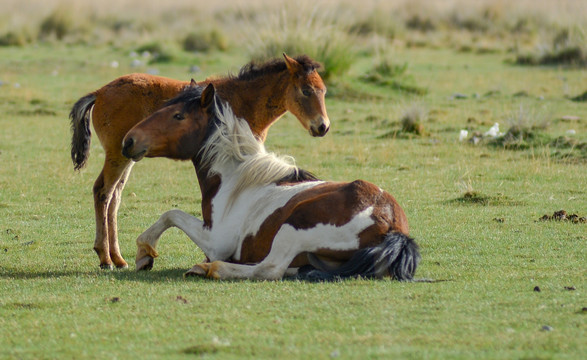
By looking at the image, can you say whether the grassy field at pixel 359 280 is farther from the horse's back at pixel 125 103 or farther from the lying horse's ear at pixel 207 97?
the lying horse's ear at pixel 207 97

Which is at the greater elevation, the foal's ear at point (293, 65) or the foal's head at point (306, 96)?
the foal's ear at point (293, 65)

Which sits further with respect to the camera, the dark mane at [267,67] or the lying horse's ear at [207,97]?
the dark mane at [267,67]

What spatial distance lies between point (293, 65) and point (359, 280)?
10.9ft

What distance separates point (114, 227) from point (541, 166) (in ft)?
23.7

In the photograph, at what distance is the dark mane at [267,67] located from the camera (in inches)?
363

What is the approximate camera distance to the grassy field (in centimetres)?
533

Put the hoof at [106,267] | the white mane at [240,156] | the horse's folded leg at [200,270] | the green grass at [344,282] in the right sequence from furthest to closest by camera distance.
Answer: the hoof at [106,267] < the white mane at [240,156] < the horse's folded leg at [200,270] < the green grass at [344,282]

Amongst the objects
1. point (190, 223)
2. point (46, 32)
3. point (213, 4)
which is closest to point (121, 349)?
point (190, 223)

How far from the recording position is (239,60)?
27.6 metres

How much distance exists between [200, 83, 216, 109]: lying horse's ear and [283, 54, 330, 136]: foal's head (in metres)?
1.57

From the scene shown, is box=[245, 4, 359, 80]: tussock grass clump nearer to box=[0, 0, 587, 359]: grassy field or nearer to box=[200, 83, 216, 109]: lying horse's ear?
box=[0, 0, 587, 359]: grassy field

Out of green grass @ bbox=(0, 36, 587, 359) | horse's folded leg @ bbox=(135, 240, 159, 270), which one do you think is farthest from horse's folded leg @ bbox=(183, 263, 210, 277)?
horse's folded leg @ bbox=(135, 240, 159, 270)

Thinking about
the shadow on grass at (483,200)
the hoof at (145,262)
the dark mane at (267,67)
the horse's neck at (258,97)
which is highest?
the dark mane at (267,67)

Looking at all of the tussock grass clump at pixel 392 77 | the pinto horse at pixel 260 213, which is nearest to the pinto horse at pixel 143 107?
the pinto horse at pixel 260 213
